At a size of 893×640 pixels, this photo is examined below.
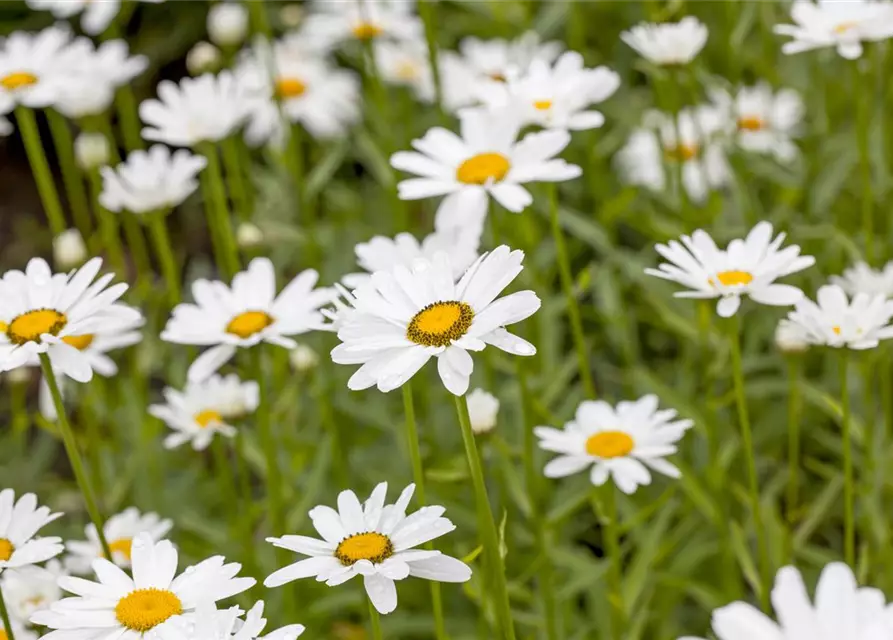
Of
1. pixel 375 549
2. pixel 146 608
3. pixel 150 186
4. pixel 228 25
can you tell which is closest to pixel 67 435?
pixel 146 608

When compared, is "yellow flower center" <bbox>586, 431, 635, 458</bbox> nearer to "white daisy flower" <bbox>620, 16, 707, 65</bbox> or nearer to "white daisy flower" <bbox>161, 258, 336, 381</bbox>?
"white daisy flower" <bbox>161, 258, 336, 381</bbox>

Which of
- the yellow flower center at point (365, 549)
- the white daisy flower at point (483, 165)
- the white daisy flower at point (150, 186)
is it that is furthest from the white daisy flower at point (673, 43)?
the yellow flower center at point (365, 549)

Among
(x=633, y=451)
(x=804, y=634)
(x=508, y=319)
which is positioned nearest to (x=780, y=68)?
(x=633, y=451)

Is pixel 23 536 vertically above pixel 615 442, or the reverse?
pixel 23 536

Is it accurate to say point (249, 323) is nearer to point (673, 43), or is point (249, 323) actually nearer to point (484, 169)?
point (484, 169)

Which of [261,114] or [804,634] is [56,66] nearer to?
[261,114]

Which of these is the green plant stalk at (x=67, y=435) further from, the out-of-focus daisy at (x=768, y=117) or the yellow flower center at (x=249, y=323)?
the out-of-focus daisy at (x=768, y=117)
